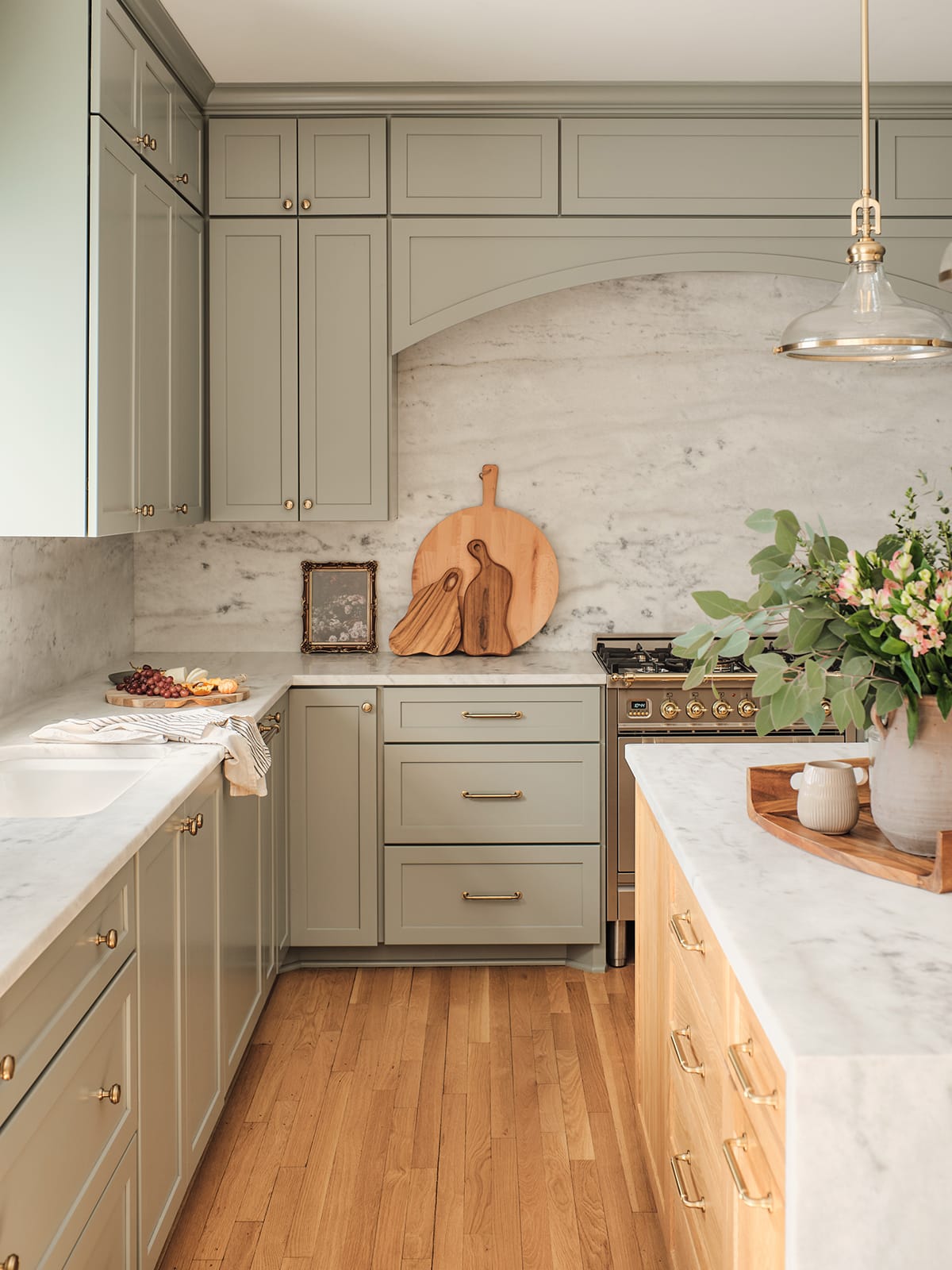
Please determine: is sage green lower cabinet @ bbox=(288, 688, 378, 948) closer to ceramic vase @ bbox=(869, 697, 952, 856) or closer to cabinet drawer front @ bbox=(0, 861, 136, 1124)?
cabinet drawer front @ bbox=(0, 861, 136, 1124)

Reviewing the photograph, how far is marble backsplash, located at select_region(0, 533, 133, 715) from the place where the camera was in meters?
2.98

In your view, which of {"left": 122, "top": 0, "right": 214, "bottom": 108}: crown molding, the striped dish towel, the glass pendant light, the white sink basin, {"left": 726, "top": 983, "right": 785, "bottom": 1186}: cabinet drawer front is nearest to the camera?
{"left": 726, "top": 983, "right": 785, "bottom": 1186}: cabinet drawer front

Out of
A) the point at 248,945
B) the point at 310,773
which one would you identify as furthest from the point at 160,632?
the point at 248,945

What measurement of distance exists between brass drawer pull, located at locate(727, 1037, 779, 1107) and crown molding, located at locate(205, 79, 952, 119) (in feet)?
9.82

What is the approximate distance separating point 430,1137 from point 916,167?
3.16 m

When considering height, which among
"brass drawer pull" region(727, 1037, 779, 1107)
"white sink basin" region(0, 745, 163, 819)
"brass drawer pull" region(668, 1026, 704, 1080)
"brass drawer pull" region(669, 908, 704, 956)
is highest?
"white sink basin" region(0, 745, 163, 819)

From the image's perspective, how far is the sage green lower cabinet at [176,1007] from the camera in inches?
78.1

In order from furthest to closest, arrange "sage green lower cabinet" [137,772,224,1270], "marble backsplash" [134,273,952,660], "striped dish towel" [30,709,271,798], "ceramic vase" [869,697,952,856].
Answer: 1. "marble backsplash" [134,273,952,660]
2. "striped dish towel" [30,709,271,798]
3. "sage green lower cabinet" [137,772,224,1270]
4. "ceramic vase" [869,697,952,856]

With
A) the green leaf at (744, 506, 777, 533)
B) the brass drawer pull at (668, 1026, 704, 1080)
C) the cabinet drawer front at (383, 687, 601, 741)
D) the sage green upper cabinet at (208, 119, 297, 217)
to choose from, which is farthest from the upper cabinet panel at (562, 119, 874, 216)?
the brass drawer pull at (668, 1026, 704, 1080)

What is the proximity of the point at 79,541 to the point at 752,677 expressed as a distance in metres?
2.12

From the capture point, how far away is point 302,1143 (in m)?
2.62

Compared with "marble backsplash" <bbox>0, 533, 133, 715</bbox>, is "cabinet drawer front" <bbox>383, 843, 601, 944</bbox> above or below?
below

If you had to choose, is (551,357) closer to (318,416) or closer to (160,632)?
(318,416)

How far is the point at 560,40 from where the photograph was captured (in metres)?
3.18
